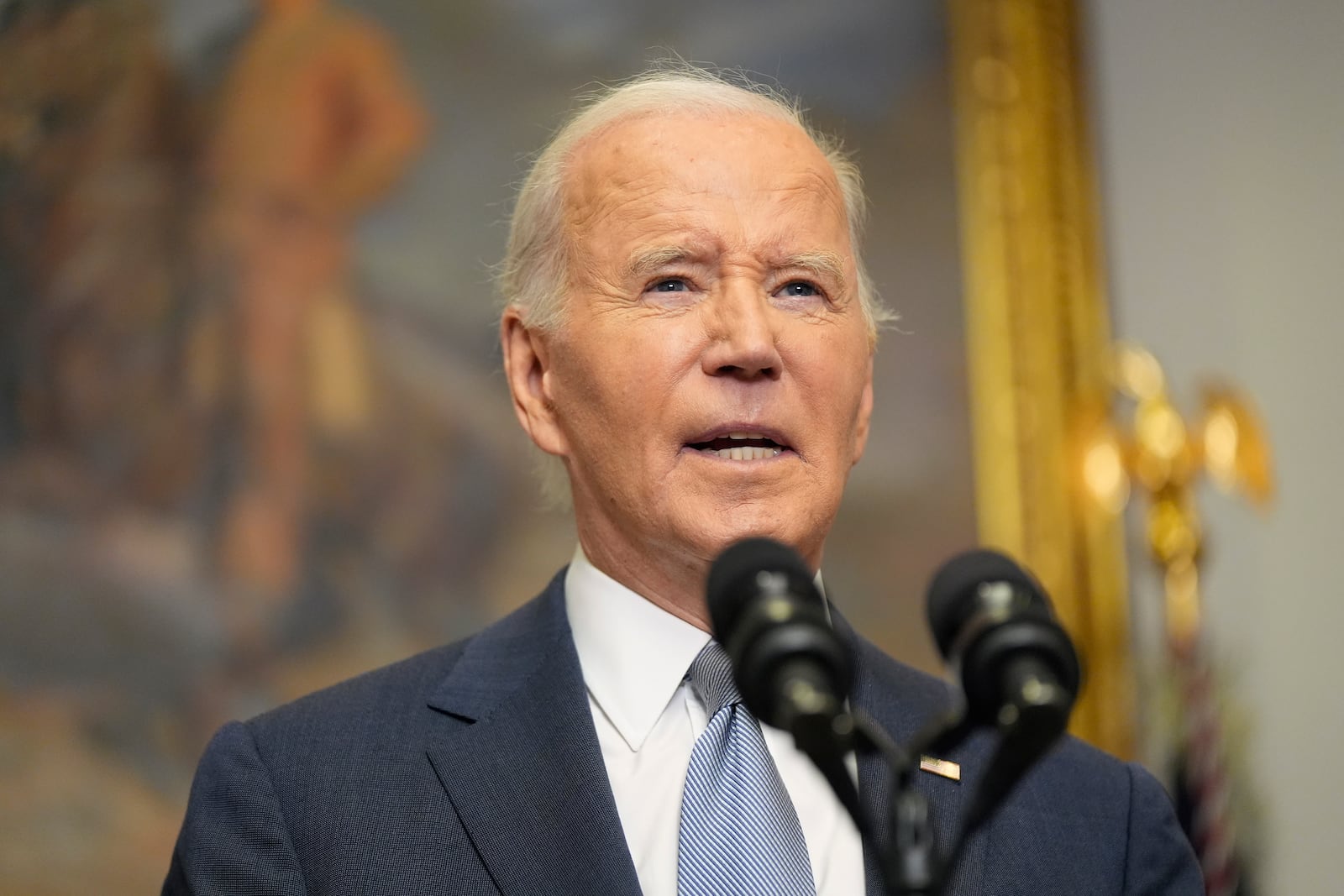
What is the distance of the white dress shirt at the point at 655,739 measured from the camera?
181cm

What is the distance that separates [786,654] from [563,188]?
4.36 feet

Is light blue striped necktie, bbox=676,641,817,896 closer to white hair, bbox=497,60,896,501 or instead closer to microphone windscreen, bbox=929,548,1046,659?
microphone windscreen, bbox=929,548,1046,659

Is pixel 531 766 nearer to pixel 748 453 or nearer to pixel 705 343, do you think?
pixel 748 453

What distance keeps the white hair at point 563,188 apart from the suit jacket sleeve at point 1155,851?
2.80 ft

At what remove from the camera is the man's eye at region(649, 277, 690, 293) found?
1.99 m

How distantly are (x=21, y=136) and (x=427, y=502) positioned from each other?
1.52 meters

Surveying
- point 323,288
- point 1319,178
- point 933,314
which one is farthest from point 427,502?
point 1319,178

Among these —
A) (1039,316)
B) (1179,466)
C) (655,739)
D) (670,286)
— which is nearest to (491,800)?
(655,739)

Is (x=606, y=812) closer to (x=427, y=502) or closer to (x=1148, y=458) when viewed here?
(x=427, y=502)

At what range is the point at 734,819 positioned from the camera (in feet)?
5.76

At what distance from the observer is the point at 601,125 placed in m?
2.20

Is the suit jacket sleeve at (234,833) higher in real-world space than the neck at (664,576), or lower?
lower

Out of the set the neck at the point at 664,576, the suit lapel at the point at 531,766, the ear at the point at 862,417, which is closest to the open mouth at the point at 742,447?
the neck at the point at 664,576

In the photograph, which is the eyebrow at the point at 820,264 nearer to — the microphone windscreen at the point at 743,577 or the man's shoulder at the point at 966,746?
the man's shoulder at the point at 966,746
